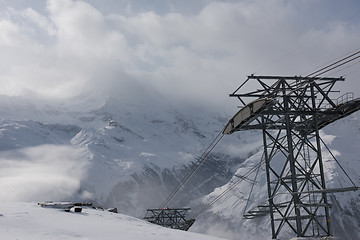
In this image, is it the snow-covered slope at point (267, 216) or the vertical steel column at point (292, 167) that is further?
the snow-covered slope at point (267, 216)

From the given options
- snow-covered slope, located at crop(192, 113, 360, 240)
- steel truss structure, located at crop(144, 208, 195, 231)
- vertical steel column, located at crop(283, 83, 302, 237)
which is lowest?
vertical steel column, located at crop(283, 83, 302, 237)

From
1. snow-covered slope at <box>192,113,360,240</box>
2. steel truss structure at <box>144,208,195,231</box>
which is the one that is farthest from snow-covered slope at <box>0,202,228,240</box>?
snow-covered slope at <box>192,113,360,240</box>

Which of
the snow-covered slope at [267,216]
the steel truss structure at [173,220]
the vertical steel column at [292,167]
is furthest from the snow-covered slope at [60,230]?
the snow-covered slope at [267,216]

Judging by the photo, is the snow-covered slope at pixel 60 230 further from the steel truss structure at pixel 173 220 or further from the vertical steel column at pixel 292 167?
the steel truss structure at pixel 173 220

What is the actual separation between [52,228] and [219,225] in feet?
513

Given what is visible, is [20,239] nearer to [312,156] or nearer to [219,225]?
[219,225]

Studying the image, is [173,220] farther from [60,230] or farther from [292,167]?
[60,230]

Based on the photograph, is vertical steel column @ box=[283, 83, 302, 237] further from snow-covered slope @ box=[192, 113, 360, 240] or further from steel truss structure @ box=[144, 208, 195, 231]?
snow-covered slope @ box=[192, 113, 360, 240]

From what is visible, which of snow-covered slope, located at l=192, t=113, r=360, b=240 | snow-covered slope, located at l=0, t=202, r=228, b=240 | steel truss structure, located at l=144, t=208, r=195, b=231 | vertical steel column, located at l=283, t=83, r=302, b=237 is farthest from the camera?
snow-covered slope, located at l=192, t=113, r=360, b=240

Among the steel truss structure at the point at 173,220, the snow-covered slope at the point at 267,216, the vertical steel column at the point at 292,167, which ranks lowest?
the vertical steel column at the point at 292,167

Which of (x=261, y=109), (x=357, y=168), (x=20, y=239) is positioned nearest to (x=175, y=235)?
(x=20, y=239)

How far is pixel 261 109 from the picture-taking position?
83.9 ft

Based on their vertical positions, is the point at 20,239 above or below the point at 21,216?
below

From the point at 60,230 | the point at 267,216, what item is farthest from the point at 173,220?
the point at 267,216
